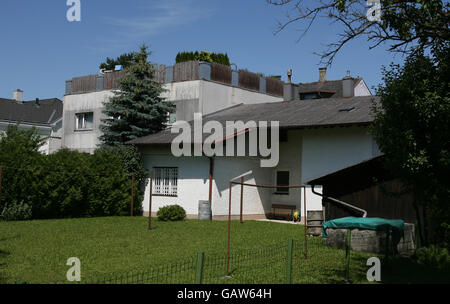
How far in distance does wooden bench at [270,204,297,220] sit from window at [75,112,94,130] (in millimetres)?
16516

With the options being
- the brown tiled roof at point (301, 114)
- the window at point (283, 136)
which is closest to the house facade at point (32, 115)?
the brown tiled roof at point (301, 114)

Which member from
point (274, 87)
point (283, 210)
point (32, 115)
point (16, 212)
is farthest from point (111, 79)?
point (32, 115)

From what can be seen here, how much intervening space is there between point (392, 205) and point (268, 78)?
20.4m

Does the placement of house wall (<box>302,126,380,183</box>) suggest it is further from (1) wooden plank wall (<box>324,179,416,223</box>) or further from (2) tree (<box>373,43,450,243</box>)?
(2) tree (<box>373,43,450,243</box>)

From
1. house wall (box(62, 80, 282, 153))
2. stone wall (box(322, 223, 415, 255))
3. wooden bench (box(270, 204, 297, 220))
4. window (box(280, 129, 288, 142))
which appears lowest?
stone wall (box(322, 223, 415, 255))

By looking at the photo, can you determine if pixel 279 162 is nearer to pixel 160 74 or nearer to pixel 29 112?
pixel 160 74

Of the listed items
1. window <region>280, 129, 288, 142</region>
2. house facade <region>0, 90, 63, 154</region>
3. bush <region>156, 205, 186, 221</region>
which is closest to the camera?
bush <region>156, 205, 186, 221</region>

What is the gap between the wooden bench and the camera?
76.1ft

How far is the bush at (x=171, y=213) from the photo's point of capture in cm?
2169

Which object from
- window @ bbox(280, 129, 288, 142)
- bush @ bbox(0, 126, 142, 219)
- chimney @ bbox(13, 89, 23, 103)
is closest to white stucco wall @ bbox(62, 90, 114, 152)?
bush @ bbox(0, 126, 142, 219)

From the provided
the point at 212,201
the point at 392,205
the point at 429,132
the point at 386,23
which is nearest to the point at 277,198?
the point at 212,201

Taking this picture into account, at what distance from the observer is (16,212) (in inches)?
797
